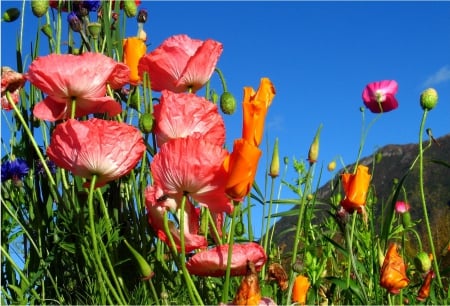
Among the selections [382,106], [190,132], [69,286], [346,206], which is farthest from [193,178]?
[382,106]

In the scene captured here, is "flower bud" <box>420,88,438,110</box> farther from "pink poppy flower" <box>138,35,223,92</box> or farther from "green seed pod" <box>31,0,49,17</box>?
"green seed pod" <box>31,0,49,17</box>

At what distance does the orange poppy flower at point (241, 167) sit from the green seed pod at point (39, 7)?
1.02 metres

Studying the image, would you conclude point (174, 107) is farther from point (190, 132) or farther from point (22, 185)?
point (22, 185)

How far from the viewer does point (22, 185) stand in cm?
207

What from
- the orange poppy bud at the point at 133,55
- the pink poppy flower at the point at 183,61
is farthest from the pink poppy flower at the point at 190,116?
the orange poppy bud at the point at 133,55

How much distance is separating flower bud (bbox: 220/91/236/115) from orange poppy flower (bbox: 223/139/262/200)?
0.45m

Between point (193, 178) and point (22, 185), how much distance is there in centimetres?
92

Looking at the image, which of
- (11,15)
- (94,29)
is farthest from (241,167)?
(11,15)

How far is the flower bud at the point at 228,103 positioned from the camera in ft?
5.65

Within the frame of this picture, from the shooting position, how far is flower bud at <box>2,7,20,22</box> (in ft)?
7.05

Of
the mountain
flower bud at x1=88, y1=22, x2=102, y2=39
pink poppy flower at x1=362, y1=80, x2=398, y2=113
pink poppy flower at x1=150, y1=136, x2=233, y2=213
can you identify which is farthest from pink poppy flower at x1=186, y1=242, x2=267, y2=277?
the mountain

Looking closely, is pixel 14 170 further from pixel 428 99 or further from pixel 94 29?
pixel 428 99

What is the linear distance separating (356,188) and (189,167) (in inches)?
26.8

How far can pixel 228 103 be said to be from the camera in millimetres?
1722
